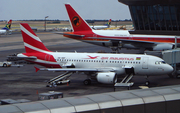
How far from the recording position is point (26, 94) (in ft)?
98.5

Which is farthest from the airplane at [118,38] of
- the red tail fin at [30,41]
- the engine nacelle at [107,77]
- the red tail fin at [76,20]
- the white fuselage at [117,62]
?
the engine nacelle at [107,77]

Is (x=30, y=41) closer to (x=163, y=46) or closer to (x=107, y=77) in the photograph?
(x=107, y=77)

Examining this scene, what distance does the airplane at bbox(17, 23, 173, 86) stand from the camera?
1313 inches

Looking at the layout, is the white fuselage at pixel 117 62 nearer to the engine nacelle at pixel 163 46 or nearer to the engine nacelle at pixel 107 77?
the engine nacelle at pixel 107 77

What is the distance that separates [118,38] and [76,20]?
11.0 meters

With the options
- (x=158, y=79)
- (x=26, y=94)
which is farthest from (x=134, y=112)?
(x=158, y=79)

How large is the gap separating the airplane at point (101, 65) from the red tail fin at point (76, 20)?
2791 centimetres

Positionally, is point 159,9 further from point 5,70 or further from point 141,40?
point 5,70

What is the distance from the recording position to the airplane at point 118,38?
5892cm

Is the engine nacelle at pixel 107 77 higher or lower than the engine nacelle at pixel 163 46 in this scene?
lower

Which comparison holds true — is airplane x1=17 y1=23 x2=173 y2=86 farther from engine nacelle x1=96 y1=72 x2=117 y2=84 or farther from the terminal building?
the terminal building

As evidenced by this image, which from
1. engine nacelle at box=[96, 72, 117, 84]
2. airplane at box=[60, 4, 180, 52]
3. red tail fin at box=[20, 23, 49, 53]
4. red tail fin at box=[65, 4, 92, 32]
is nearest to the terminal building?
airplane at box=[60, 4, 180, 52]

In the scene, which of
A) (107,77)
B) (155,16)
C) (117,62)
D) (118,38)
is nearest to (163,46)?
(155,16)

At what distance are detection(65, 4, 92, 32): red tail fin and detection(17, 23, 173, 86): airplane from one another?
91.6 ft
